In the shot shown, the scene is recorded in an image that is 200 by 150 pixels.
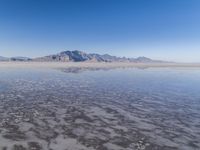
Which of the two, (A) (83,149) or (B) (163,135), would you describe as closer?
(A) (83,149)

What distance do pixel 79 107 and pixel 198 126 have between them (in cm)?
817

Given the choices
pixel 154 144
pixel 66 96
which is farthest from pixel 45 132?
pixel 66 96

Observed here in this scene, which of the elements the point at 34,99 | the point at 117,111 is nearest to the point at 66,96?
the point at 34,99

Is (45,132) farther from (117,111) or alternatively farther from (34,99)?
(34,99)

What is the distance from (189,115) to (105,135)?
6.74 m

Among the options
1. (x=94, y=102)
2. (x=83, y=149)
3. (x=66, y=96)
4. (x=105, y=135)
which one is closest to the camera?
(x=83, y=149)

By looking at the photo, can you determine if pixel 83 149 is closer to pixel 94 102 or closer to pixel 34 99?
pixel 94 102

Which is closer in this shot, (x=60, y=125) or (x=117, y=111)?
(x=60, y=125)

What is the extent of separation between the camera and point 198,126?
44.3ft

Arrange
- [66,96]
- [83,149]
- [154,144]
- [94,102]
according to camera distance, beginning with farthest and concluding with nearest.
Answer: [66,96] → [94,102] → [154,144] → [83,149]

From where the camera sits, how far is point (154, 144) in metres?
10.8

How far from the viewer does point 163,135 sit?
12.1 meters

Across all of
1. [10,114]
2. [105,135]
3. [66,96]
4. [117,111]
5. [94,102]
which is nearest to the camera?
[105,135]

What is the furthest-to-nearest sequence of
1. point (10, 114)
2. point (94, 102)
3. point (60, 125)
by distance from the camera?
1. point (94, 102)
2. point (10, 114)
3. point (60, 125)
